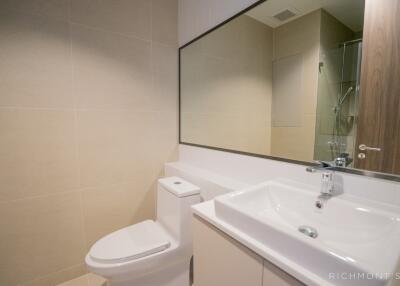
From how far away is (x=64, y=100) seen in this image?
1.37m

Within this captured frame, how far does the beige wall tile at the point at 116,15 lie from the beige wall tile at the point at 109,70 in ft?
0.17

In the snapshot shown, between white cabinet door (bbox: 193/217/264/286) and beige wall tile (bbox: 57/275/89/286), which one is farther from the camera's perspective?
beige wall tile (bbox: 57/275/89/286)

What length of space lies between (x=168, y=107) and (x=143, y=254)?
118 centimetres

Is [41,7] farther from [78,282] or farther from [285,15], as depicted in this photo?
[78,282]

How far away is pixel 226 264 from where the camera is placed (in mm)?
743

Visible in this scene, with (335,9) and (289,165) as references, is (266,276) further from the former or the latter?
(335,9)

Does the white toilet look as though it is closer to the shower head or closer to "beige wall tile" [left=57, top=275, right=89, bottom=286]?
"beige wall tile" [left=57, top=275, right=89, bottom=286]

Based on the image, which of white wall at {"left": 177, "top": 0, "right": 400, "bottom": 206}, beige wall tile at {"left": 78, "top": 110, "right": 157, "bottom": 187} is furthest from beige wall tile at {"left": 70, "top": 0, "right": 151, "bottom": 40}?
beige wall tile at {"left": 78, "top": 110, "right": 157, "bottom": 187}

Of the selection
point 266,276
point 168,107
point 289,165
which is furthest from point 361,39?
point 168,107

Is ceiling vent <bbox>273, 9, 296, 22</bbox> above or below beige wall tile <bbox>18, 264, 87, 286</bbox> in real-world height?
above

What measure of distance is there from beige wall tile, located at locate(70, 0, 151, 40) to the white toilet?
120 cm

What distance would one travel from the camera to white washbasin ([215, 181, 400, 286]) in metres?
0.47

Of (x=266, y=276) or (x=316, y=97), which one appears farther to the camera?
(x=316, y=97)

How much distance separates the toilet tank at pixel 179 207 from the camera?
124 cm
